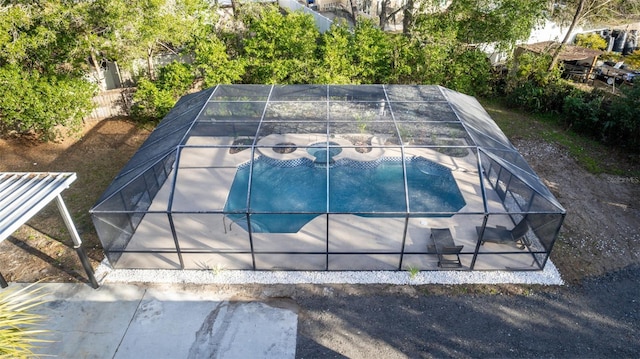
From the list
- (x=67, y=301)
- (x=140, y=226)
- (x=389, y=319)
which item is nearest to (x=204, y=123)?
(x=140, y=226)

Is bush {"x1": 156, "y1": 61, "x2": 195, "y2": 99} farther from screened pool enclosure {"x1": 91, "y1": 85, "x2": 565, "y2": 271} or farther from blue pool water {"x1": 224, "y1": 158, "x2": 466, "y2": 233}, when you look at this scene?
blue pool water {"x1": 224, "y1": 158, "x2": 466, "y2": 233}


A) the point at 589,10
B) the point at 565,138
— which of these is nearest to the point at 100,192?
the point at 565,138

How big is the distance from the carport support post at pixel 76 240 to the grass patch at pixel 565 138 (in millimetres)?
14515

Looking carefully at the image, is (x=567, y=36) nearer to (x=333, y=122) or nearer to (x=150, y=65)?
(x=333, y=122)

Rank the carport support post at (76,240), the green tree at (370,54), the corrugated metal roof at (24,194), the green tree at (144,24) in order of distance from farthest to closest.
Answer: the green tree at (370,54) < the green tree at (144,24) < the carport support post at (76,240) < the corrugated metal roof at (24,194)

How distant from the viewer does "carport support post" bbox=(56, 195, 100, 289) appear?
7133 millimetres

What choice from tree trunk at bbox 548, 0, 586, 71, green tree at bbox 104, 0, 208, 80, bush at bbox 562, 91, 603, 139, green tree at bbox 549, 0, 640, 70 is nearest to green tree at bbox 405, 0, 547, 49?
tree trunk at bbox 548, 0, 586, 71

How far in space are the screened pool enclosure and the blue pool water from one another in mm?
36

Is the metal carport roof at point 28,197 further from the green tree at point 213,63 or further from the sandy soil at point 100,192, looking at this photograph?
the green tree at point 213,63

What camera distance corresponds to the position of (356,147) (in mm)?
8672

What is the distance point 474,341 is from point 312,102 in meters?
7.54

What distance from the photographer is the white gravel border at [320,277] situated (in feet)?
27.4

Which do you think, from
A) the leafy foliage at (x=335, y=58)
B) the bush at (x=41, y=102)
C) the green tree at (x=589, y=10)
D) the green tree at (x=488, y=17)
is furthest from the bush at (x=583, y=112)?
the bush at (x=41, y=102)

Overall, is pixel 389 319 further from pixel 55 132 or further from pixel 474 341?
pixel 55 132
